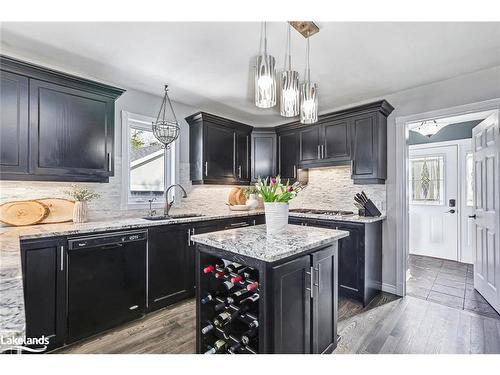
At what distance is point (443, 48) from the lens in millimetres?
2227

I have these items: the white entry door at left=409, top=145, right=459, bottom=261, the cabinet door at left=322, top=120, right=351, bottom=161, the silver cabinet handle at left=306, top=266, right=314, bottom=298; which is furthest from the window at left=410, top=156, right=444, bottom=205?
the silver cabinet handle at left=306, top=266, right=314, bottom=298

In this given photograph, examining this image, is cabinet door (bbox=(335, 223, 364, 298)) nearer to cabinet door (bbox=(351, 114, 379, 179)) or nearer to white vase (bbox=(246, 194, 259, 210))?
cabinet door (bbox=(351, 114, 379, 179))

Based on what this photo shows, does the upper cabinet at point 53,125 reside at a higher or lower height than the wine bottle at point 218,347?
higher

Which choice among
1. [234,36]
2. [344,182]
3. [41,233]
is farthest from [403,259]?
[41,233]

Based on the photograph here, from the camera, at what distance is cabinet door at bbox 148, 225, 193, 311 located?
261 centimetres

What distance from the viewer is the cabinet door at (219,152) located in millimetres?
3594

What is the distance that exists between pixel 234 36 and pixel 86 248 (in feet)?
7.27

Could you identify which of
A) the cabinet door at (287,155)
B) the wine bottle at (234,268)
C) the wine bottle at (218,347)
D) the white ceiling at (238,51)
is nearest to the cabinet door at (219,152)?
the white ceiling at (238,51)

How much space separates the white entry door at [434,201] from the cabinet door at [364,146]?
2.54 metres

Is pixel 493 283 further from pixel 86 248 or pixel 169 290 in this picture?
pixel 86 248

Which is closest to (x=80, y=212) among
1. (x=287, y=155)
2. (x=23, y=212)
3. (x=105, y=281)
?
(x=23, y=212)

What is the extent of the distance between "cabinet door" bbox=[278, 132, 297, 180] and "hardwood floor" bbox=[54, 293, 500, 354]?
82.8 inches

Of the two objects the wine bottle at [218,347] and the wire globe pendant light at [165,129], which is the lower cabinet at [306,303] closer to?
the wine bottle at [218,347]

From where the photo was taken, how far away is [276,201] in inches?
72.8
